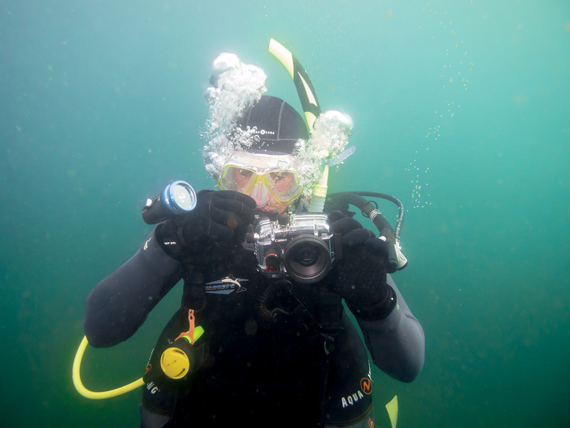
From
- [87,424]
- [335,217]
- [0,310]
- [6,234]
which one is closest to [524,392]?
[335,217]

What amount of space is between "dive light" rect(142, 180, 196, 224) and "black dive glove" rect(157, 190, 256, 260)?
102 millimetres

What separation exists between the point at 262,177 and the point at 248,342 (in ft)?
4.69

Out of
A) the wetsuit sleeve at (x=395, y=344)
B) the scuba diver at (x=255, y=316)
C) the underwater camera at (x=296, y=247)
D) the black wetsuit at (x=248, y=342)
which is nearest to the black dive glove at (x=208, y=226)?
the scuba diver at (x=255, y=316)

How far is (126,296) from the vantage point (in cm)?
182

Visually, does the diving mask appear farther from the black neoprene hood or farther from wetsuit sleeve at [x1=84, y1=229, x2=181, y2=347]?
wetsuit sleeve at [x1=84, y1=229, x2=181, y2=347]

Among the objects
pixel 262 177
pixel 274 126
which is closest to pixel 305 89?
pixel 274 126

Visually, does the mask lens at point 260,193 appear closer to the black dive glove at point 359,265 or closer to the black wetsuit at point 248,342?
the black wetsuit at point 248,342

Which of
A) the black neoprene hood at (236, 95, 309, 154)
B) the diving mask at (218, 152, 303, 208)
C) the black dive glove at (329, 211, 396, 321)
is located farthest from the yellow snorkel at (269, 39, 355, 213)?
the black dive glove at (329, 211, 396, 321)

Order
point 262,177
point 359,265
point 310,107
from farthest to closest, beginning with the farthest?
point 310,107, point 262,177, point 359,265

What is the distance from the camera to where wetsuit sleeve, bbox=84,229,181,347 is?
1817mm

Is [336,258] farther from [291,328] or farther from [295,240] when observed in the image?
[291,328]

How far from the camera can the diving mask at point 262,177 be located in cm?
240

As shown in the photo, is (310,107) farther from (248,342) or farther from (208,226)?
(248,342)

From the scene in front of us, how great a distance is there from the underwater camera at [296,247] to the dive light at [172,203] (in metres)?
0.43
